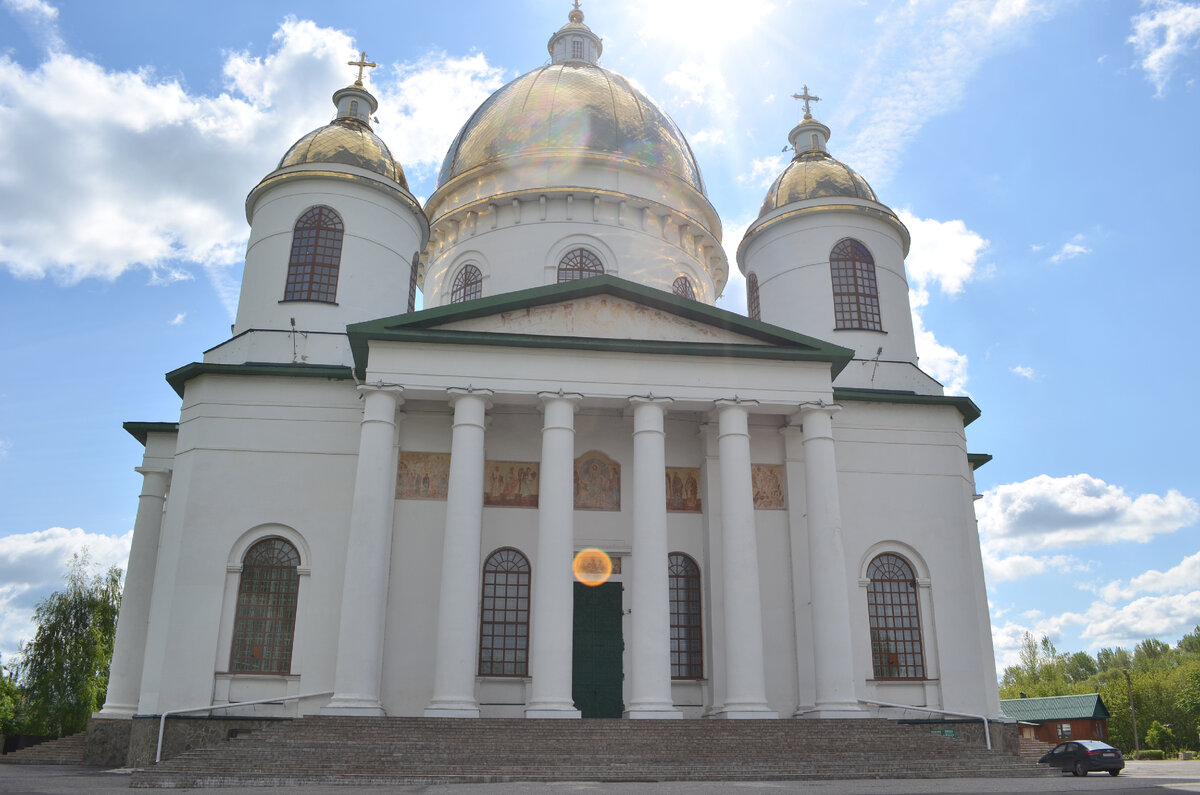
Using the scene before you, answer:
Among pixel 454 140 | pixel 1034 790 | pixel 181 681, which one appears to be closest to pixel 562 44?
pixel 454 140

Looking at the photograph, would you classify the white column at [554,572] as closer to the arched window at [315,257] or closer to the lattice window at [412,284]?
the lattice window at [412,284]

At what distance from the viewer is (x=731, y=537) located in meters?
17.0

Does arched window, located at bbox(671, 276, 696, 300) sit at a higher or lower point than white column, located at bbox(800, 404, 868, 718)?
higher

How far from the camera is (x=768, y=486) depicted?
1939 cm

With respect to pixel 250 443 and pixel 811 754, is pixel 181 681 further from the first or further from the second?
pixel 811 754

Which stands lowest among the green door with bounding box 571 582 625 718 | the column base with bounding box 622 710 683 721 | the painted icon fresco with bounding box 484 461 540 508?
the column base with bounding box 622 710 683 721

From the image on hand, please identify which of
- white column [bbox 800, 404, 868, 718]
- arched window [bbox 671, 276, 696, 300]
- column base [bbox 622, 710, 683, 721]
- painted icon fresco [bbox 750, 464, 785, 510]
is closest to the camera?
column base [bbox 622, 710, 683, 721]

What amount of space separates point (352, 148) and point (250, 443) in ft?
24.8

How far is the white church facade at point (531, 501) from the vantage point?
16.6 meters

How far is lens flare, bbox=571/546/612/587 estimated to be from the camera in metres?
18.8

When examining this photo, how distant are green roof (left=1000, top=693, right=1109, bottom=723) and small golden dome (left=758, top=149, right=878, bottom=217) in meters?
27.9

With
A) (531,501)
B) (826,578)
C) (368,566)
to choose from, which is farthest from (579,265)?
(826,578)

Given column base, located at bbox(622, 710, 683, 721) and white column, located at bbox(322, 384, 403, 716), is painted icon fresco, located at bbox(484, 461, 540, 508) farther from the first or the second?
column base, located at bbox(622, 710, 683, 721)

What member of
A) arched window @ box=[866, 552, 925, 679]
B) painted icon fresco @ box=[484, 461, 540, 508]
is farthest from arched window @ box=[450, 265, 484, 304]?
arched window @ box=[866, 552, 925, 679]
